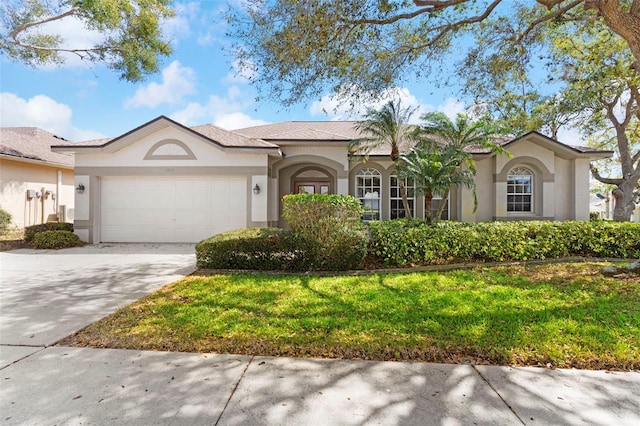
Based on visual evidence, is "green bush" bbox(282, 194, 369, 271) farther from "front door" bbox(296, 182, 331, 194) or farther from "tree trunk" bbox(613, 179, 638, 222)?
"tree trunk" bbox(613, 179, 638, 222)

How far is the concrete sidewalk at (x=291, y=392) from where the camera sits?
8.24ft

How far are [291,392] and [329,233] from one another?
4573 mm

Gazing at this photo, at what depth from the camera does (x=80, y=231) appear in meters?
12.1

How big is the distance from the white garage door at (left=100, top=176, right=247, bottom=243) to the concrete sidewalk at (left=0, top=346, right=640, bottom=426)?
28.9 feet

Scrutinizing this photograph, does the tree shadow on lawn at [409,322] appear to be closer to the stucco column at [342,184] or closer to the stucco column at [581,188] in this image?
the stucco column at [342,184]

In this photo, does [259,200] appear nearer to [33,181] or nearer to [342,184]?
[342,184]

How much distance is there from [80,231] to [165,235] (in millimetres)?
3253

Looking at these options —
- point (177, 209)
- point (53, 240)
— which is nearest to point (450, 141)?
point (177, 209)

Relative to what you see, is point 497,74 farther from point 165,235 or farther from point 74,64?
point 74,64

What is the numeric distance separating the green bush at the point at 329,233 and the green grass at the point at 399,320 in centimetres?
87

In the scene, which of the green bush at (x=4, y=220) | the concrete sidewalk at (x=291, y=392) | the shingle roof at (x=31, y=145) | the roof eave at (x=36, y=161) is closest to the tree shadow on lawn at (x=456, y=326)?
the concrete sidewalk at (x=291, y=392)

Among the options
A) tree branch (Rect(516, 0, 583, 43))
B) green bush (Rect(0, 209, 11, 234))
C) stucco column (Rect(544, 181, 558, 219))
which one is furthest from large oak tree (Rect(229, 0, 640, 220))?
green bush (Rect(0, 209, 11, 234))

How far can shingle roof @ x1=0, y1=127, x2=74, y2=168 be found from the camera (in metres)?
14.6

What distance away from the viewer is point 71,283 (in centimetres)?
655
